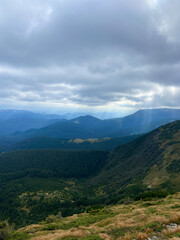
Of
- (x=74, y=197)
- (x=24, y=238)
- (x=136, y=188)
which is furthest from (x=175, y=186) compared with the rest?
(x=74, y=197)

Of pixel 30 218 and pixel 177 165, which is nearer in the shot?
pixel 30 218

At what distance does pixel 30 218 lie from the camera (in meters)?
90.6

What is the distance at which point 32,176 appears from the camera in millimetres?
185000

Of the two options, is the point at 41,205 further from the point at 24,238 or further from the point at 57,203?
the point at 24,238

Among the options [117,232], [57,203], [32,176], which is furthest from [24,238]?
[32,176]

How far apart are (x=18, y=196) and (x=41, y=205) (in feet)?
113

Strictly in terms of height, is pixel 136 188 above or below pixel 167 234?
below

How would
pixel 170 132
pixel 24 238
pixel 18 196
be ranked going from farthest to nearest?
pixel 170 132, pixel 18 196, pixel 24 238

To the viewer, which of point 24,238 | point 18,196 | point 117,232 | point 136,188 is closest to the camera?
point 117,232

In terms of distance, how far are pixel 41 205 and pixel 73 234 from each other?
102493 millimetres

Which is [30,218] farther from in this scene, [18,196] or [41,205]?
[18,196]

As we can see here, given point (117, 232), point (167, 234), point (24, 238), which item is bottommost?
point (24, 238)

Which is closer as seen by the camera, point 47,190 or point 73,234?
point 73,234

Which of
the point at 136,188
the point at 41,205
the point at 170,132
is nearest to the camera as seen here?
the point at 136,188
